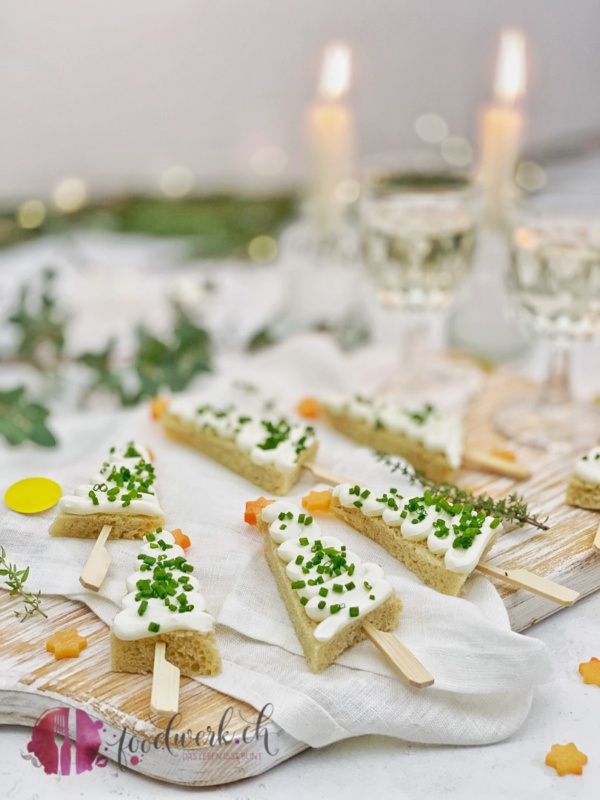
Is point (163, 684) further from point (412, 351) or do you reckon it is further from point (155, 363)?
point (412, 351)

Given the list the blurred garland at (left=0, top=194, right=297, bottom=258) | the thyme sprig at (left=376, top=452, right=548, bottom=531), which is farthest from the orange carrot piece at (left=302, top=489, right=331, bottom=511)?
the blurred garland at (left=0, top=194, right=297, bottom=258)

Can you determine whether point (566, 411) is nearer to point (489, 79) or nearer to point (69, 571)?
point (69, 571)

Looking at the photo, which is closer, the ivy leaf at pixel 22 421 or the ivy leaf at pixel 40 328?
the ivy leaf at pixel 22 421

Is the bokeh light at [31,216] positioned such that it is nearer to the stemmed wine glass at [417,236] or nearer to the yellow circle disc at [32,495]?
the stemmed wine glass at [417,236]

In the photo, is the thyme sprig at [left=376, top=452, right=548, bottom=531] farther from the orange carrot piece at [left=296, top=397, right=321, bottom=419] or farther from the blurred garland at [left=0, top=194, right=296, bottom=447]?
the blurred garland at [left=0, top=194, right=296, bottom=447]

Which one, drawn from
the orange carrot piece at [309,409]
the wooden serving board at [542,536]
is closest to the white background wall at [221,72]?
the orange carrot piece at [309,409]
